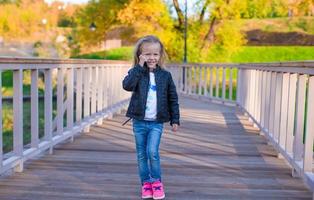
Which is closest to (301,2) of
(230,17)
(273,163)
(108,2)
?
(230,17)

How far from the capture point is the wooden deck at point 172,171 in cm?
331

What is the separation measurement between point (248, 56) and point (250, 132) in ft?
64.2

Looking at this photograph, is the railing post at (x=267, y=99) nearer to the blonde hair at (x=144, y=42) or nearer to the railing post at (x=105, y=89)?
the blonde hair at (x=144, y=42)

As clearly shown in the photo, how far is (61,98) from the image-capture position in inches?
192

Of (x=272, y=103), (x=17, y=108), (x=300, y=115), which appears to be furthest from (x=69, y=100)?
(x=300, y=115)

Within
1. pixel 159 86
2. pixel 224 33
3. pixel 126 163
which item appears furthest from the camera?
pixel 224 33

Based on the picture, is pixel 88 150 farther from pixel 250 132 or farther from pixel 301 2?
pixel 301 2

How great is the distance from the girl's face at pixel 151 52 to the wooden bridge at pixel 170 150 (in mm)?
920

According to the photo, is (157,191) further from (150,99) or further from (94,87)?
(94,87)

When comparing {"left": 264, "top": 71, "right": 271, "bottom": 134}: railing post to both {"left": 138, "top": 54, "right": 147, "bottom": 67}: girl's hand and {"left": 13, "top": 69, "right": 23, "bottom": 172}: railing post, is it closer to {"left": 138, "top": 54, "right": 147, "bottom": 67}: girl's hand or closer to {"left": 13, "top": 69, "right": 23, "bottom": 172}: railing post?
{"left": 138, "top": 54, "right": 147, "bottom": 67}: girl's hand

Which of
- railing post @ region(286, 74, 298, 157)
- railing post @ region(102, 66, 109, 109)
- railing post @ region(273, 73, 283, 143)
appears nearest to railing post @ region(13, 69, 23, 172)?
railing post @ region(286, 74, 298, 157)

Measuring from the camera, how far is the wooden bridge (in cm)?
335

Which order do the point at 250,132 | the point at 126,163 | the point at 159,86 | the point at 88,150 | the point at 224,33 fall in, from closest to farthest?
1. the point at 159,86
2. the point at 126,163
3. the point at 88,150
4. the point at 250,132
5. the point at 224,33

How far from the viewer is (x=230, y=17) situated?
18766 mm
